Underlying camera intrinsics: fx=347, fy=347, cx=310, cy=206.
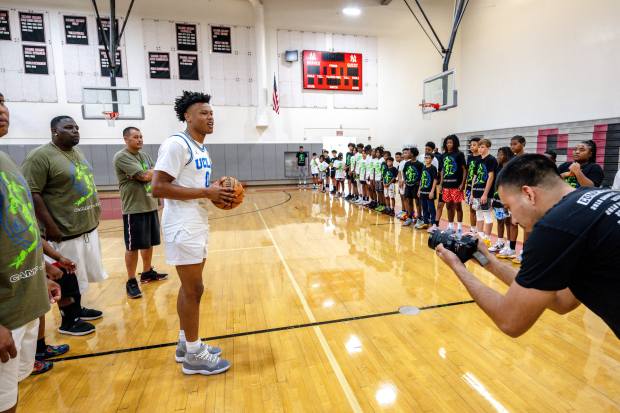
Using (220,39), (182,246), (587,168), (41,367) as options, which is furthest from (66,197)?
(220,39)

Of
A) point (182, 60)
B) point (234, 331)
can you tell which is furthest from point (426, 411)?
point (182, 60)

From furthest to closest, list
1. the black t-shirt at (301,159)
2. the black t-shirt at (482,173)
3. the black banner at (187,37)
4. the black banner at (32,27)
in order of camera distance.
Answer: the black t-shirt at (301,159) → the black banner at (187,37) → the black banner at (32,27) → the black t-shirt at (482,173)

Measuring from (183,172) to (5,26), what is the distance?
16.9 meters

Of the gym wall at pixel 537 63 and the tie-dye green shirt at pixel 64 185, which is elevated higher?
the gym wall at pixel 537 63

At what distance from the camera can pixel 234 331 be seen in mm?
3082

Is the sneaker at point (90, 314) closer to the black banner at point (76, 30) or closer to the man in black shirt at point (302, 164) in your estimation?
the man in black shirt at point (302, 164)

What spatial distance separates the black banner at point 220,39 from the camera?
15250 mm

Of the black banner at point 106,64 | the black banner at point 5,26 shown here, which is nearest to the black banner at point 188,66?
the black banner at point 106,64

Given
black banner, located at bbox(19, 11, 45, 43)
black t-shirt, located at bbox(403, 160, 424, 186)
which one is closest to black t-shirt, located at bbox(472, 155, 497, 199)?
black t-shirt, located at bbox(403, 160, 424, 186)

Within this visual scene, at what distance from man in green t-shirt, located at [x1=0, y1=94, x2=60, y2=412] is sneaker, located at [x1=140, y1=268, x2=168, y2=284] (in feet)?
9.44

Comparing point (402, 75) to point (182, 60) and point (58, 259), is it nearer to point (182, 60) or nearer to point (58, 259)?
point (182, 60)

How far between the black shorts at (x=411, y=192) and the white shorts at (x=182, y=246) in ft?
19.1

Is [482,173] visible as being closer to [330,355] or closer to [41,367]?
[330,355]

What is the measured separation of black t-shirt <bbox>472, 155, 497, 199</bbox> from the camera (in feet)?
17.8
